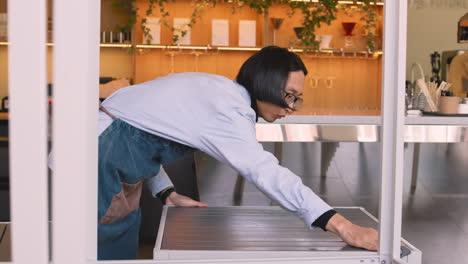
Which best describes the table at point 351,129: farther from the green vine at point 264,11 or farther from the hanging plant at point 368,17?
the hanging plant at point 368,17

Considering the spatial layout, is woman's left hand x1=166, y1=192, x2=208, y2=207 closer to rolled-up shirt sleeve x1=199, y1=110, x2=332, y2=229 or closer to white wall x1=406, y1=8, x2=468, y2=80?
rolled-up shirt sleeve x1=199, y1=110, x2=332, y2=229

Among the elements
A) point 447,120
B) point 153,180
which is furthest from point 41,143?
point 447,120

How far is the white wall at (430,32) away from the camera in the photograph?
25.6 feet

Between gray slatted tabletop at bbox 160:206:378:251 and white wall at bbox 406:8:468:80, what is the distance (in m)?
6.28

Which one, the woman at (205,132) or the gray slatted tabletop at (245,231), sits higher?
the woman at (205,132)

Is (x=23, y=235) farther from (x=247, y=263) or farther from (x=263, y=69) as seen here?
(x=263, y=69)

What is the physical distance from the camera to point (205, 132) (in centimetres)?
163

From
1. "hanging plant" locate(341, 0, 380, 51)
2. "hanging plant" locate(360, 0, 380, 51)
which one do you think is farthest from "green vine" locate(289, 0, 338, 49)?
"hanging plant" locate(360, 0, 380, 51)

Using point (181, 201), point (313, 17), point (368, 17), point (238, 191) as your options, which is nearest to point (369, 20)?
point (368, 17)

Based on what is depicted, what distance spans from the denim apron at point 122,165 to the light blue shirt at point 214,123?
0.04 m

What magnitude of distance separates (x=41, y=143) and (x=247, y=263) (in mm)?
405

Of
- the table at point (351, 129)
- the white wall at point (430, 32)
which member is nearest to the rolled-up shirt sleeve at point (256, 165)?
the table at point (351, 129)

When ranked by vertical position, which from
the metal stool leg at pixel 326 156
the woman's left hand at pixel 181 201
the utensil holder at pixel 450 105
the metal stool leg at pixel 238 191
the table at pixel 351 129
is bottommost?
the metal stool leg at pixel 238 191

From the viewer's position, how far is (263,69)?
5.92ft
